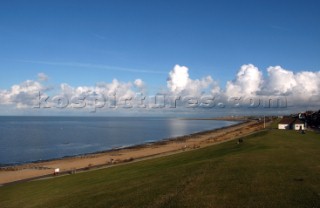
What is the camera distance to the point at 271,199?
1688cm

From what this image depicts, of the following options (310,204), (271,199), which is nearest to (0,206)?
(271,199)

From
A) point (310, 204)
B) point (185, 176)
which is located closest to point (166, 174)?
point (185, 176)

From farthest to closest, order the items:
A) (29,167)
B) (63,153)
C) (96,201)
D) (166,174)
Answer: (63,153) → (29,167) → (166,174) → (96,201)

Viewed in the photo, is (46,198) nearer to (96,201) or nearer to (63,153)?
(96,201)

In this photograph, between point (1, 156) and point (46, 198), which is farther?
point (1, 156)

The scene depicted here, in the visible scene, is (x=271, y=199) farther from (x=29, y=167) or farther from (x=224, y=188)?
(x=29, y=167)

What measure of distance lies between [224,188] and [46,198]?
12.8 meters

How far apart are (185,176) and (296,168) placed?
24.2 feet

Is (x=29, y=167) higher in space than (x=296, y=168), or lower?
lower

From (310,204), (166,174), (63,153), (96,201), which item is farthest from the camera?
(63,153)

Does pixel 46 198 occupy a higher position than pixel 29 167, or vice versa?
pixel 46 198

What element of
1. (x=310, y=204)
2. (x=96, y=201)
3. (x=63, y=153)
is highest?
(x=310, y=204)

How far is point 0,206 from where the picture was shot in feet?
82.2

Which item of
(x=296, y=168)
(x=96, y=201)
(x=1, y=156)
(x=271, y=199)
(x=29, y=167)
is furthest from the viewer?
(x=1, y=156)
